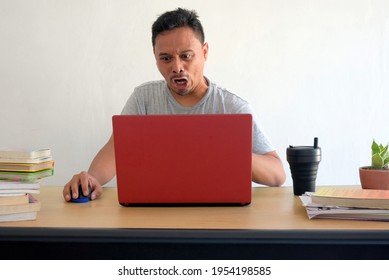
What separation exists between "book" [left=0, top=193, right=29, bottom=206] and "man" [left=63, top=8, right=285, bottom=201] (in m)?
0.29

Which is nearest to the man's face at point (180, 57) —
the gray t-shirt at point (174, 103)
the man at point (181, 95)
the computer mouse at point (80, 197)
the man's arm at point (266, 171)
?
the man at point (181, 95)

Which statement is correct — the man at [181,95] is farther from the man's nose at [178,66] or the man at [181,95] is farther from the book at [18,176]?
the book at [18,176]

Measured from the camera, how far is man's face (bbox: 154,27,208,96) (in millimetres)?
2055

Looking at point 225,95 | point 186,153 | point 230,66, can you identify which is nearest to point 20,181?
point 186,153

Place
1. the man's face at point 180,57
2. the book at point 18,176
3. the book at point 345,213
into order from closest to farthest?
the book at point 345,213 → the book at point 18,176 → the man's face at point 180,57

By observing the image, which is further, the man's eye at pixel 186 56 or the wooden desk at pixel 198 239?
the man's eye at pixel 186 56

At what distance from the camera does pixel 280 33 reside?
2916 mm

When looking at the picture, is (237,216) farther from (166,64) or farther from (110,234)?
(166,64)

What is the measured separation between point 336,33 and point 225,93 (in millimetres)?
1016

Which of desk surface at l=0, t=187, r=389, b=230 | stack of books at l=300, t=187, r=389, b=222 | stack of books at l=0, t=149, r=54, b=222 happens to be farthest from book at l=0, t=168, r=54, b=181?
stack of books at l=300, t=187, r=389, b=222

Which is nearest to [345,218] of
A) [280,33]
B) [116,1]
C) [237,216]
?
[237,216]

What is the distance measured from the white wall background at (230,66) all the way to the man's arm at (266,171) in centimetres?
114

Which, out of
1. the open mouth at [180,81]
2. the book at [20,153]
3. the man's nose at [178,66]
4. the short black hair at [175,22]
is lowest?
the book at [20,153]

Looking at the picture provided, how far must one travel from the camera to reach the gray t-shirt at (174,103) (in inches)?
89.8
